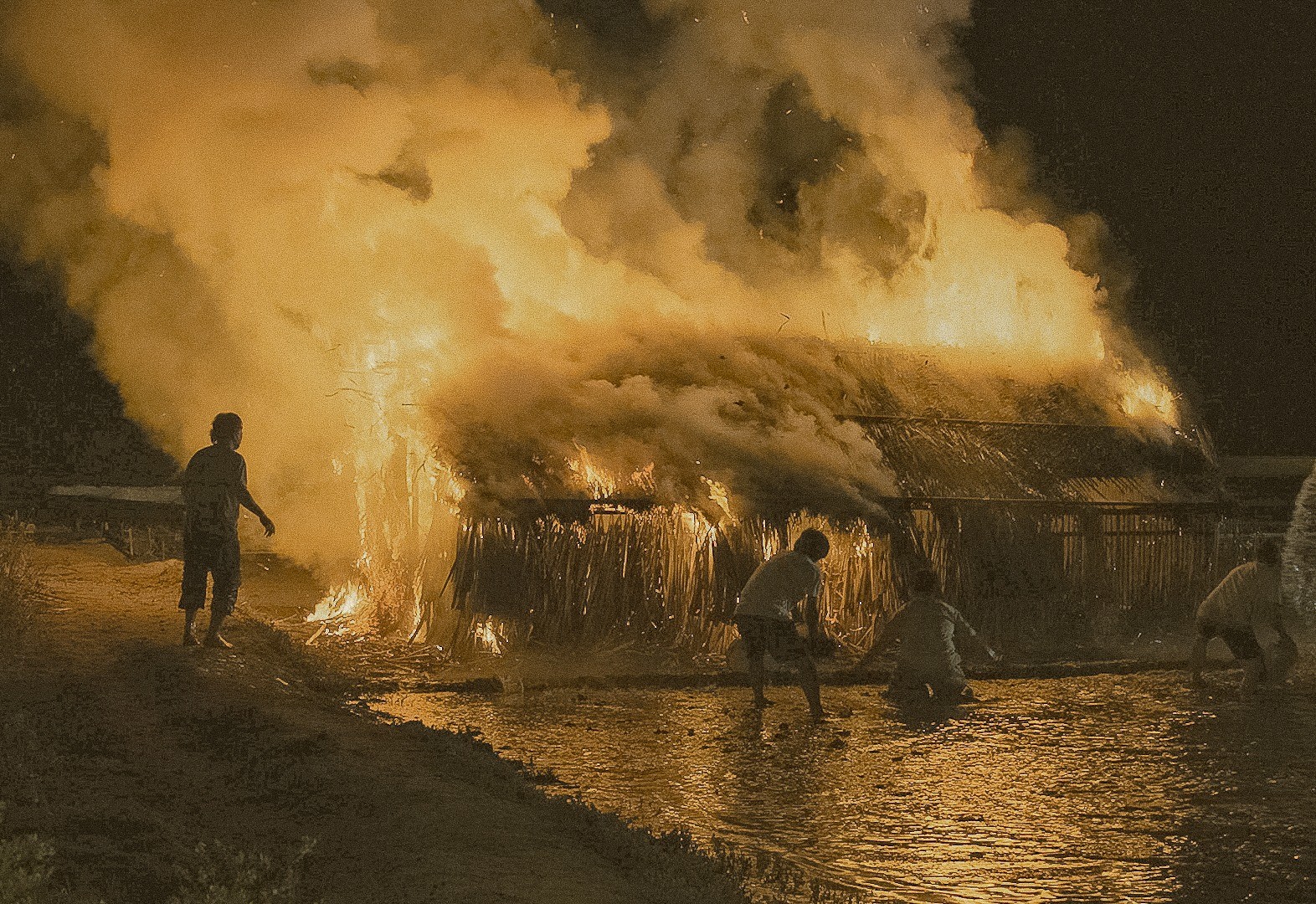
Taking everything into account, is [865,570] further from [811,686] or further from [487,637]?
[487,637]

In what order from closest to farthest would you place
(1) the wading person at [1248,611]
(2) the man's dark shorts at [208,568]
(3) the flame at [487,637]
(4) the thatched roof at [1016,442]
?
(2) the man's dark shorts at [208,568] → (1) the wading person at [1248,611] → (3) the flame at [487,637] → (4) the thatched roof at [1016,442]

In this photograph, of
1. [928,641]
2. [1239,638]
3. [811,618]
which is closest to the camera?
[811,618]

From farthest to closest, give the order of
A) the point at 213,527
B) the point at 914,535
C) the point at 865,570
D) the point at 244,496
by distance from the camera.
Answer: the point at 914,535 → the point at 865,570 → the point at 244,496 → the point at 213,527

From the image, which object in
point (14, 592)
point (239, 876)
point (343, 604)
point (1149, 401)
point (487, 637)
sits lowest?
point (239, 876)

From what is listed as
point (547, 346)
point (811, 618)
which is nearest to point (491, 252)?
point (547, 346)

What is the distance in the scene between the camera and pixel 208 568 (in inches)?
411

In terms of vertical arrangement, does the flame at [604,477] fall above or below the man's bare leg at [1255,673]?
above

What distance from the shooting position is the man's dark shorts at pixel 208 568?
406 inches

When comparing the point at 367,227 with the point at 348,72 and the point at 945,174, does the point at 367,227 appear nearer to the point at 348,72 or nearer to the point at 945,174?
the point at 348,72

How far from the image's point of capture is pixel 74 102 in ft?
56.0

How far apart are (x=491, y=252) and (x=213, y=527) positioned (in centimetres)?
563

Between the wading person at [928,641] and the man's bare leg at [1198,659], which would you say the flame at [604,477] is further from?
the man's bare leg at [1198,659]

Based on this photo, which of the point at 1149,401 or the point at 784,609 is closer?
the point at 784,609

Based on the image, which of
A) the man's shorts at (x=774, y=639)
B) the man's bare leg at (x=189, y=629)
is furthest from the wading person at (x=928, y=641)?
the man's bare leg at (x=189, y=629)
